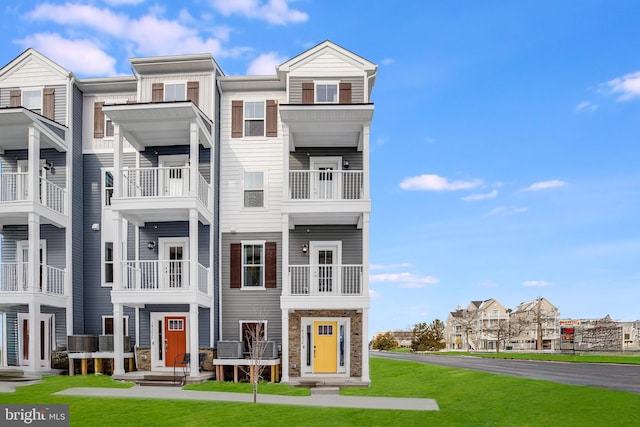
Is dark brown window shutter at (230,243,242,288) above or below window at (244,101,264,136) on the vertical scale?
below

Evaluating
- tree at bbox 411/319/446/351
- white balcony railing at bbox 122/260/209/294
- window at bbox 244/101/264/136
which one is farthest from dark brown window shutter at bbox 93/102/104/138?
tree at bbox 411/319/446/351

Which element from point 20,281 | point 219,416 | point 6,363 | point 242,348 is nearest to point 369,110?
point 242,348

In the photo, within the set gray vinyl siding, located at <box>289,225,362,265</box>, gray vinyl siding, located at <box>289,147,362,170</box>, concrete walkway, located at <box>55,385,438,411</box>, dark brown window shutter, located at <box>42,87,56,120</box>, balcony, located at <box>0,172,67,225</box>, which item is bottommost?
concrete walkway, located at <box>55,385,438,411</box>

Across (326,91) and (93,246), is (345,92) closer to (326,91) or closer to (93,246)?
(326,91)

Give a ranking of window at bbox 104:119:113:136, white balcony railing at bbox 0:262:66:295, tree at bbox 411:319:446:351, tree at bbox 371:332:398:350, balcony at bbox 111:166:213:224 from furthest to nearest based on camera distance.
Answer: tree at bbox 371:332:398:350 → tree at bbox 411:319:446:351 → window at bbox 104:119:113:136 → white balcony railing at bbox 0:262:66:295 → balcony at bbox 111:166:213:224

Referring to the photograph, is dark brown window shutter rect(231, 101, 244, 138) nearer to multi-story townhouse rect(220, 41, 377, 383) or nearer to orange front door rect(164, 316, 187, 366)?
multi-story townhouse rect(220, 41, 377, 383)

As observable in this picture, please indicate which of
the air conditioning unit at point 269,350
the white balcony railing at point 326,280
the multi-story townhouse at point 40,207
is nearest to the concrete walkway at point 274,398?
the air conditioning unit at point 269,350

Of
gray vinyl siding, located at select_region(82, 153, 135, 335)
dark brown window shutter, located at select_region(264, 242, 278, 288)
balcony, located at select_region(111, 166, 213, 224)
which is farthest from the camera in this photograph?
gray vinyl siding, located at select_region(82, 153, 135, 335)

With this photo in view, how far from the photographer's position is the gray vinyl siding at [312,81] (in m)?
20.4

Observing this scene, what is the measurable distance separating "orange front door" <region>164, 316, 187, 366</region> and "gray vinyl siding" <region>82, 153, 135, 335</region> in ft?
9.01

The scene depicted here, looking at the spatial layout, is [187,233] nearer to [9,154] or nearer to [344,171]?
[344,171]

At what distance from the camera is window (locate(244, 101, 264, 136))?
21.2 m

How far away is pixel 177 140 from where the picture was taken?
20.8m

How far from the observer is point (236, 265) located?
20781 mm
